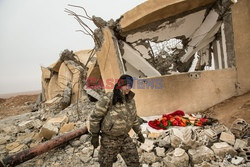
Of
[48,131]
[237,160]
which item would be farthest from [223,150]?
[48,131]

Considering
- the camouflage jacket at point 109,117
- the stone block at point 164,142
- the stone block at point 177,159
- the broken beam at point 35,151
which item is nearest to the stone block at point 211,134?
the stone block at point 177,159

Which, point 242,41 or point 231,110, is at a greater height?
point 242,41

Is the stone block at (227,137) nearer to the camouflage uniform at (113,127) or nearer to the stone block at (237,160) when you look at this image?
the stone block at (237,160)

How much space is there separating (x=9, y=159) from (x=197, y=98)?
13.6ft

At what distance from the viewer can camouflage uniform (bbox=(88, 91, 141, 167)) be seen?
1.97 m

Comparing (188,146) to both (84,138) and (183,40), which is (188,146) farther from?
(183,40)

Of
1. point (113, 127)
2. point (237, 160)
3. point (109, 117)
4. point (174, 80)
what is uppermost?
point (174, 80)

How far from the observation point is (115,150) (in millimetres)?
2125

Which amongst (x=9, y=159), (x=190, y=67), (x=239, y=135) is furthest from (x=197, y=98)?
(x=9, y=159)

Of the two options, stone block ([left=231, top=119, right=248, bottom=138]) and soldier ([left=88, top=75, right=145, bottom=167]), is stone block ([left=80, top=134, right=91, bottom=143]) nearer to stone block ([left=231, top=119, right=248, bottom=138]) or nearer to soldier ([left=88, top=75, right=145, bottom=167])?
soldier ([left=88, top=75, right=145, bottom=167])

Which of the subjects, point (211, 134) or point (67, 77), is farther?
point (67, 77)

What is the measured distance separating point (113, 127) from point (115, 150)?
0.37 m

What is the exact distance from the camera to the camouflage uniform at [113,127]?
6.48ft

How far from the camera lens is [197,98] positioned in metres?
4.07
